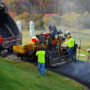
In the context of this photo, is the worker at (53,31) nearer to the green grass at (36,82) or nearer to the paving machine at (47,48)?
the paving machine at (47,48)

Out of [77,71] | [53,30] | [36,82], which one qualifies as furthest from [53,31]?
[36,82]

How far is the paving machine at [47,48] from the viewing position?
1003cm

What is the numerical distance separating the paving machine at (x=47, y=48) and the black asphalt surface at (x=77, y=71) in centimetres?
42

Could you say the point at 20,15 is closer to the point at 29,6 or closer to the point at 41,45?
the point at 29,6

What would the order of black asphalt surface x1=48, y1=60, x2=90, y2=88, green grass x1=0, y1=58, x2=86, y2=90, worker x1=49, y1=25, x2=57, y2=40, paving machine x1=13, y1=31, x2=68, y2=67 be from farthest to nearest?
worker x1=49, y1=25, x2=57, y2=40 < paving machine x1=13, y1=31, x2=68, y2=67 < black asphalt surface x1=48, y1=60, x2=90, y2=88 < green grass x1=0, y1=58, x2=86, y2=90

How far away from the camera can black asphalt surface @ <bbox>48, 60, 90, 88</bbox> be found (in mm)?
8274

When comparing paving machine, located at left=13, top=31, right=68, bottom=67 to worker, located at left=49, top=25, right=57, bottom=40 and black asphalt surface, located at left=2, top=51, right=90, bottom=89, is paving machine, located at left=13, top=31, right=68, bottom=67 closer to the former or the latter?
worker, located at left=49, top=25, right=57, bottom=40

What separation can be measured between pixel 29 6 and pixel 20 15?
3.24m

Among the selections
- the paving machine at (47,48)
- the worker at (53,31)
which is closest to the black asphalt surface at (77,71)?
the paving machine at (47,48)

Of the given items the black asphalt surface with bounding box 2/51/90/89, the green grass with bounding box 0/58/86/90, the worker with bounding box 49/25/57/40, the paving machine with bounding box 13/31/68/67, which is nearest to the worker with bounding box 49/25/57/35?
the worker with bounding box 49/25/57/40

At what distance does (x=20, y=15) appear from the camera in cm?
3319

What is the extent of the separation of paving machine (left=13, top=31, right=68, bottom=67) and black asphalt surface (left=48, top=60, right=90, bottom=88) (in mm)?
418

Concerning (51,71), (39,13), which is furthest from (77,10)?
(51,71)

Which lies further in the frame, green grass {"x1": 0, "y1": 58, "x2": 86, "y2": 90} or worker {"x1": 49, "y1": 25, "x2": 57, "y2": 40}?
worker {"x1": 49, "y1": 25, "x2": 57, "y2": 40}
